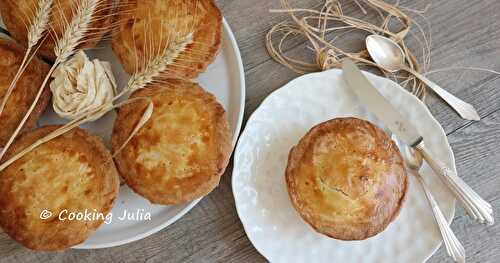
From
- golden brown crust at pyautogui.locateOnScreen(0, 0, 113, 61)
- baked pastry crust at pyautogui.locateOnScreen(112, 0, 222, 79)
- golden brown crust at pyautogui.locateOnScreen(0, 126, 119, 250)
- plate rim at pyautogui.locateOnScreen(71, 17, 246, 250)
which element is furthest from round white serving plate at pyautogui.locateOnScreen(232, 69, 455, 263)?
golden brown crust at pyautogui.locateOnScreen(0, 0, 113, 61)

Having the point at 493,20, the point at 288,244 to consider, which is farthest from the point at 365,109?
the point at 493,20

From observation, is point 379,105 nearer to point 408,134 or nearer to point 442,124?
point 408,134

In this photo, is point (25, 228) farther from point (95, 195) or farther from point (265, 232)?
point (265, 232)

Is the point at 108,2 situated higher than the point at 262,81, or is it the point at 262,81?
the point at 108,2

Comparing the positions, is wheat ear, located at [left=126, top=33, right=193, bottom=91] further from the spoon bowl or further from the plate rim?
the spoon bowl

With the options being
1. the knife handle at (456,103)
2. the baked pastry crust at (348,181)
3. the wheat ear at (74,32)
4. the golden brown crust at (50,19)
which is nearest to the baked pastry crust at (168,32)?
the golden brown crust at (50,19)

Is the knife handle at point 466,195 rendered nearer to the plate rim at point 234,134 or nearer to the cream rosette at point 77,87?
the plate rim at point 234,134

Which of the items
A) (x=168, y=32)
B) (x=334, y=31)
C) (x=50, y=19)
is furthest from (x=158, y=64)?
(x=334, y=31)
